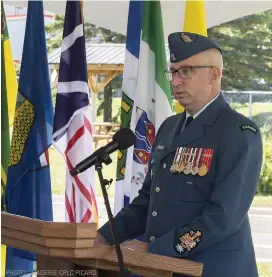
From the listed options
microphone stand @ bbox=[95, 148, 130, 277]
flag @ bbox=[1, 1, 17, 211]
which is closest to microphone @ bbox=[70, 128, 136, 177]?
microphone stand @ bbox=[95, 148, 130, 277]

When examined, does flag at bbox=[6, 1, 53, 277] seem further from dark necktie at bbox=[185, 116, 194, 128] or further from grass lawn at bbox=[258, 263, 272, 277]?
grass lawn at bbox=[258, 263, 272, 277]

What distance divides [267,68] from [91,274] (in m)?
13.7

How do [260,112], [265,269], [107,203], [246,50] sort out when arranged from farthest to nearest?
1. [246,50]
2. [260,112]
3. [265,269]
4. [107,203]

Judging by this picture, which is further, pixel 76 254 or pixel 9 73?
pixel 9 73

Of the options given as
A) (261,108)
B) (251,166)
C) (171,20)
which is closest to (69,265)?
(251,166)

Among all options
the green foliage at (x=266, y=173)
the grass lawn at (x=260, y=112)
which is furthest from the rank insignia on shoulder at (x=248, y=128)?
the grass lawn at (x=260, y=112)

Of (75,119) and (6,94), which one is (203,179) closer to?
(75,119)

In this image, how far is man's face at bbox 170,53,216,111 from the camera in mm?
2004

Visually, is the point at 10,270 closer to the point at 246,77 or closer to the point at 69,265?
the point at 69,265

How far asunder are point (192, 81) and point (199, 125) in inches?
6.1

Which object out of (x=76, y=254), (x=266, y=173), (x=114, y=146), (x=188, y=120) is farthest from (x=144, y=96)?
(x=266, y=173)

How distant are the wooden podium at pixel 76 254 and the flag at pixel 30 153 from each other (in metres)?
1.70

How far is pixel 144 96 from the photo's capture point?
345 cm

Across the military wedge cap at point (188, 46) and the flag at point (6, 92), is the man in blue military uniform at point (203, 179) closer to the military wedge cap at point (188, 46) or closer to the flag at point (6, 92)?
the military wedge cap at point (188, 46)
